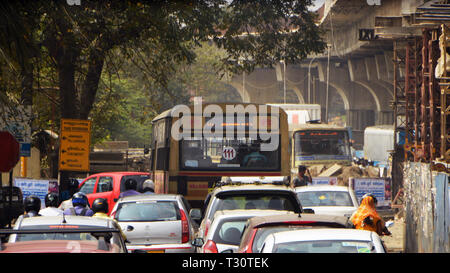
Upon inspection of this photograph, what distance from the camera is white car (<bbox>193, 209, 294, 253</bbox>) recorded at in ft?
32.7

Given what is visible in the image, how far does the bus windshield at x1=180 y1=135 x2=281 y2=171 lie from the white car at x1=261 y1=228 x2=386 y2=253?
48.7ft

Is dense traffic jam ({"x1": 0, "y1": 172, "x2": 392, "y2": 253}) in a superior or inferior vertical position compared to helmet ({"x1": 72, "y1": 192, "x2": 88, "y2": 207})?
inferior

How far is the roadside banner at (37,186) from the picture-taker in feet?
71.9

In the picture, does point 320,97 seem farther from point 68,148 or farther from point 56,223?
point 56,223

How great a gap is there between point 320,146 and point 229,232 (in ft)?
107

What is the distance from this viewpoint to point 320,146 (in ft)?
139

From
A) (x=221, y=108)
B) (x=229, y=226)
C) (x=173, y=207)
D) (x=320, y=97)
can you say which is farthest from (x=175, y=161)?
(x=320, y=97)

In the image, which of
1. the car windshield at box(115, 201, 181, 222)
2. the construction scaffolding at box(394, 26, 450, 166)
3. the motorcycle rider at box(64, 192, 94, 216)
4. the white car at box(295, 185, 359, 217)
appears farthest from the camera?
the construction scaffolding at box(394, 26, 450, 166)

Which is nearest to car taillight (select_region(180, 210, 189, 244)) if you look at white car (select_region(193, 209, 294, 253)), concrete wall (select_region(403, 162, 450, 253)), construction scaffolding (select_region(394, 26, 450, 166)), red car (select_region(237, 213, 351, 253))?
white car (select_region(193, 209, 294, 253))

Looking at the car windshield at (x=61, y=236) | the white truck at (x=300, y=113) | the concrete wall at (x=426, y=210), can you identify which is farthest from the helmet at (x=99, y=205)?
the white truck at (x=300, y=113)

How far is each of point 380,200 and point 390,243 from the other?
3945 mm

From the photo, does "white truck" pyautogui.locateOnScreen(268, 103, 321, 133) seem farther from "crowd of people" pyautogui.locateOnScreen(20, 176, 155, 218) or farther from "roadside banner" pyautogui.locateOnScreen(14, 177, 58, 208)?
"crowd of people" pyautogui.locateOnScreen(20, 176, 155, 218)

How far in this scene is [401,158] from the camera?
129 ft

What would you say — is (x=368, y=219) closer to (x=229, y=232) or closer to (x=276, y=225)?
(x=229, y=232)
